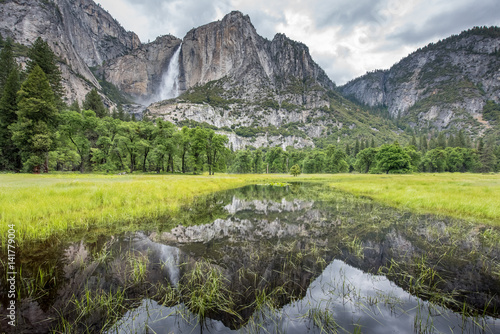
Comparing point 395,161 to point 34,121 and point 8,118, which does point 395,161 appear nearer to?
point 34,121

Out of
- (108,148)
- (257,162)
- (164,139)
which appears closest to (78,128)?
(108,148)

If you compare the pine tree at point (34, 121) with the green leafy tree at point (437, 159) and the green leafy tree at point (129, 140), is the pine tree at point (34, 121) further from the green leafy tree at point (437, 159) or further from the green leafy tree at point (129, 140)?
the green leafy tree at point (437, 159)

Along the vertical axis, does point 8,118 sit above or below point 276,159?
above

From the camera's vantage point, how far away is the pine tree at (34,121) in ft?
93.8

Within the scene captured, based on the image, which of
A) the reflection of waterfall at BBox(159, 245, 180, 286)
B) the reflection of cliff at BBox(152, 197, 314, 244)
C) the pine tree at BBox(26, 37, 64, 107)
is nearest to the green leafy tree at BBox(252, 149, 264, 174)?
the pine tree at BBox(26, 37, 64, 107)

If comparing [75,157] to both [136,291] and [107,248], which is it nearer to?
[107,248]

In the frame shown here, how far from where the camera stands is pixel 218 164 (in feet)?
195

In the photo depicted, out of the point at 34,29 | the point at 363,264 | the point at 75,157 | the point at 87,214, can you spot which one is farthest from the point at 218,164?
the point at 34,29

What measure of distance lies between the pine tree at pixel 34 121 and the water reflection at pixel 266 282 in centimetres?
3409

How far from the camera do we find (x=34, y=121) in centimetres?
2978

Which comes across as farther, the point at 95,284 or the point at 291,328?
the point at 95,284

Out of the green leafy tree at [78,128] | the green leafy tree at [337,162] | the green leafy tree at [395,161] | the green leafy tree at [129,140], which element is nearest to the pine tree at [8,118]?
the green leafy tree at [78,128]

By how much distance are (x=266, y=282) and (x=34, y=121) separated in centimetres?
4269

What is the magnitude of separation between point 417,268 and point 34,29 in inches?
8439
